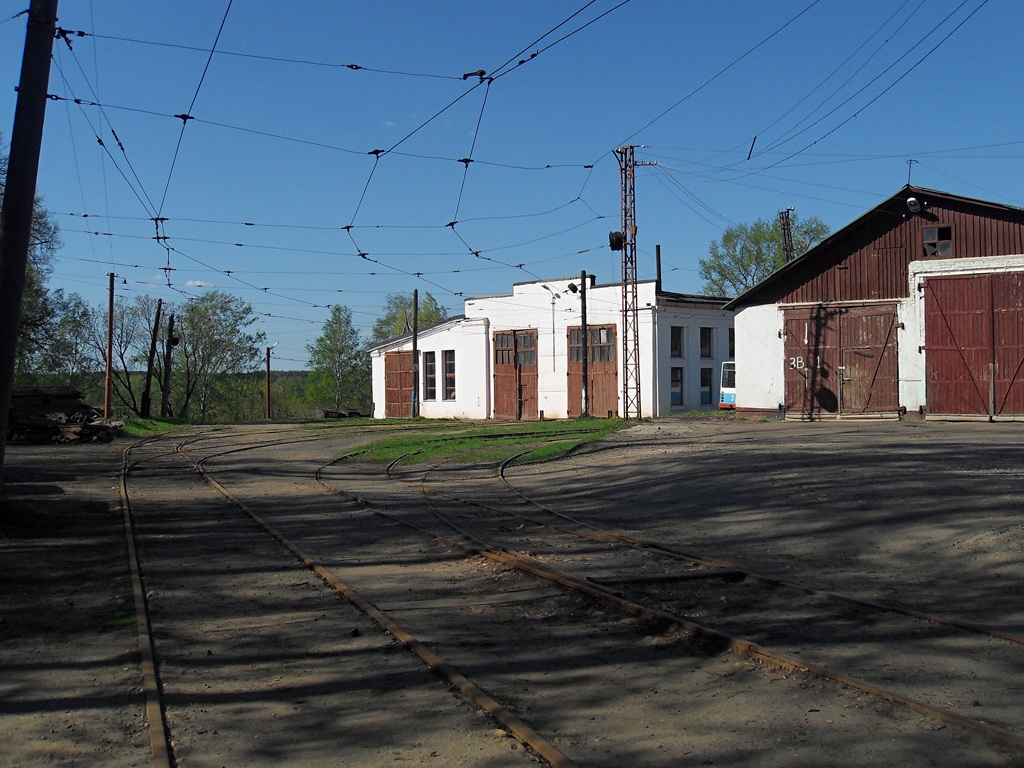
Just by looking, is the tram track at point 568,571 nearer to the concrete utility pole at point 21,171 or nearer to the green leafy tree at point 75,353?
the concrete utility pole at point 21,171

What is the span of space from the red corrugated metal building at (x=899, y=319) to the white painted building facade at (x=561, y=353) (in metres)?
11.6

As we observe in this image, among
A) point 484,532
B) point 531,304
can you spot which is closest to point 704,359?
point 531,304

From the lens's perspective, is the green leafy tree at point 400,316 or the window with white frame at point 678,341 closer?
the window with white frame at point 678,341

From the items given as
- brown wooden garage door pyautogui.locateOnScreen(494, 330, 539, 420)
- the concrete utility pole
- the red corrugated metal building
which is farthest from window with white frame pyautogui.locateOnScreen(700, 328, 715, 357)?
the concrete utility pole

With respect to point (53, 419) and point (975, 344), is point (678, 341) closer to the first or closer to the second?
point (975, 344)

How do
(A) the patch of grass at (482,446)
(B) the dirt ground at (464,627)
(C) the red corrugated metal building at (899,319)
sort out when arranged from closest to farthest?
(B) the dirt ground at (464,627)
(A) the patch of grass at (482,446)
(C) the red corrugated metal building at (899,319)

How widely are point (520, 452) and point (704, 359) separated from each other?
2350 cm

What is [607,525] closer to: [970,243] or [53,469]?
[53,469]

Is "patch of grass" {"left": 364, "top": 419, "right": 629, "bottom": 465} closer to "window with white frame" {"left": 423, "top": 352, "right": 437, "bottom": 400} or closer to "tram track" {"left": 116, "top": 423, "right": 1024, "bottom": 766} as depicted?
"tram track" {"left": 116, "top": 423, "right": 1024, "bottom": 766}

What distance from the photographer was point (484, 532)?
37.8ft

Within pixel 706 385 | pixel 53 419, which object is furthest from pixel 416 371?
pixel 53 419

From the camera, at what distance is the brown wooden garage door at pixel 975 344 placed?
24.7m

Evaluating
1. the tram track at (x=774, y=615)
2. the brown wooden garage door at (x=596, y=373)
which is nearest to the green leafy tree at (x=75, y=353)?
the brown wooden garage door at (x=596, y=373)

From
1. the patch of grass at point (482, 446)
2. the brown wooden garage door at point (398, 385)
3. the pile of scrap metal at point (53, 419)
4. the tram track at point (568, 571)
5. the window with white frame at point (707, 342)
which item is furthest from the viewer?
the brown wooden garage door at point (398, 385)
